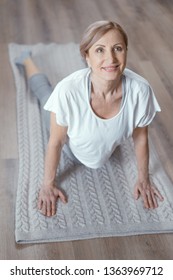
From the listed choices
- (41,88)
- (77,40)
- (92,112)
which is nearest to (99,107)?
(92,112)

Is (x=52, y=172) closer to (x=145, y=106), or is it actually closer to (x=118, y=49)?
(x=145, y=106)

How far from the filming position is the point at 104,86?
1.22 metres

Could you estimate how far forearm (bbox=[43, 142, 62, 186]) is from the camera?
1353 mm

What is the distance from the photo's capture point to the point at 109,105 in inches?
50.2

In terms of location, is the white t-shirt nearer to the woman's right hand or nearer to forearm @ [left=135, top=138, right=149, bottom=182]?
forearm @ [left=135, top=138, right=149, bottom=182]

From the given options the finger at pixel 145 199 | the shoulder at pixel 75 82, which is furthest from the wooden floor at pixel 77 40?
the shoulder at pixel 75 82

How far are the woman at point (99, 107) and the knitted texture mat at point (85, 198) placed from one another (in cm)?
4

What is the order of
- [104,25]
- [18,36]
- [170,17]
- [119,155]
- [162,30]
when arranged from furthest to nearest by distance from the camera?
[170,17] → [162,30] → [18,36] → [119,155] → [104,25]

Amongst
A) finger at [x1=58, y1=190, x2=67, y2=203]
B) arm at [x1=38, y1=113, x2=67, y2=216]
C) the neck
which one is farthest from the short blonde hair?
finger at [x1=58, y1=190, x2=67, y2=203]

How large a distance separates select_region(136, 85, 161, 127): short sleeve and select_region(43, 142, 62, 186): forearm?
288mm

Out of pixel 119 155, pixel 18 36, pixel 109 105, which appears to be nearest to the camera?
pixel 109 105
